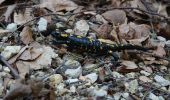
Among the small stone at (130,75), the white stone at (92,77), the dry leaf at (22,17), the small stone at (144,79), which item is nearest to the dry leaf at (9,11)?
the dry leaf at (22,17)

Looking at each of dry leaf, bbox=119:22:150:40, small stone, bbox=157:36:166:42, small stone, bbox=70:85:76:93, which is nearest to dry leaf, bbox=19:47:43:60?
small stone, bbox=70:85:76:93

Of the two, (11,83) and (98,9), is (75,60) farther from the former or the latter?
(98,9)

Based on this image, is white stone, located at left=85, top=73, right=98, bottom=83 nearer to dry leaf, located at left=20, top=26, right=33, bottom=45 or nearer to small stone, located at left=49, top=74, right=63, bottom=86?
small stone, located at left=49, top=74, right=63, bottom=86

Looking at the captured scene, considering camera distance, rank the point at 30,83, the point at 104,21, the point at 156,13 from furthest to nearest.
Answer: the point at 156,13 < the point at 104,21 < the point at 30,83

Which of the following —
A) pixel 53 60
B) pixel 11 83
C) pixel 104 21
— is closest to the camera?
pixel 11 83

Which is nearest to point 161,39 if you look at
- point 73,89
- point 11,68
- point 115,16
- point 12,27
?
point 115,16

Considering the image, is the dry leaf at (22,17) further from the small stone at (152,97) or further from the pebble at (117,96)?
the small stone at (152,97)

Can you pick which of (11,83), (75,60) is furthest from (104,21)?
(11,83)
